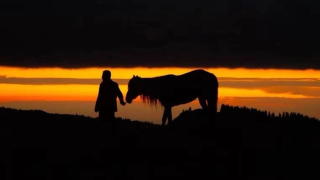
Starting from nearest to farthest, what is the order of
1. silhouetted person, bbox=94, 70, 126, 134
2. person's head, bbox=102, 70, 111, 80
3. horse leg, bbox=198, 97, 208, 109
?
person's head, bbox=102, 70, 111, 80, silhouetted person, bbox=94, 70, 126, 134, horse leg, bbox=198, 97, 208, 109

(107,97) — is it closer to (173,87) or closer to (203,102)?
(173,87)

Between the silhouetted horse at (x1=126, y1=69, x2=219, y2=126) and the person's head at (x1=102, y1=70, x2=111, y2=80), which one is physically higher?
the silhouetted horse at (x1=126, y1=69, x2=219, y2=126)

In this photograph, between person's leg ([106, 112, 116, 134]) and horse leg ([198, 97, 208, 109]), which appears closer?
person's leg ([106, 112, 116, 134])

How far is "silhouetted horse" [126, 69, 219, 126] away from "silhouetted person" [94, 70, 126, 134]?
7127 millimetres

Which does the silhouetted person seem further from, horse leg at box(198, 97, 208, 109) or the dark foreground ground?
horse leg at box(198, 97, 208, 109)

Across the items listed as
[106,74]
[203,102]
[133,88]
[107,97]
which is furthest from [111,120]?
[203,102]

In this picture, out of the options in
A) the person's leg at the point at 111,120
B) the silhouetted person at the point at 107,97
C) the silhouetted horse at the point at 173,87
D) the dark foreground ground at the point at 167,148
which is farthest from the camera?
the silhouetted horse at the point at 173,87

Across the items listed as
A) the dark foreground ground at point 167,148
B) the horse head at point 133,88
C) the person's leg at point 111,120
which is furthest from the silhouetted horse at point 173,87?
the person's leg at point 111,120

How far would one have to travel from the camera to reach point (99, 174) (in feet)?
40.7

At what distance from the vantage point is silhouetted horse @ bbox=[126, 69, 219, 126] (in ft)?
81.9

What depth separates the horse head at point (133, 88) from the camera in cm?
2502

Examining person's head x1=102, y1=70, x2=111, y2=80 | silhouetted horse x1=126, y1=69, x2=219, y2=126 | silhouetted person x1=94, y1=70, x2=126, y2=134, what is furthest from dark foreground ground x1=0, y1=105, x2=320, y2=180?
silhouetted horse x1=126, y1=69, x2=219, y2=126

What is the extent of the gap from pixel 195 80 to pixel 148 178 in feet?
42.8

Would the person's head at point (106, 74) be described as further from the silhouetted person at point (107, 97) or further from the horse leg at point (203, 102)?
the horse leg at point (203, 102)
